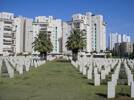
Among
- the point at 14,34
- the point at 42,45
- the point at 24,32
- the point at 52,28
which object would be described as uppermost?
the point at 52,28

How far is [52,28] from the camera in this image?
16688 cm

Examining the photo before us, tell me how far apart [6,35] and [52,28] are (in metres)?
38.1

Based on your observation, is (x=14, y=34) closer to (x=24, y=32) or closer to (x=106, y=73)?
(x=24, y=32)

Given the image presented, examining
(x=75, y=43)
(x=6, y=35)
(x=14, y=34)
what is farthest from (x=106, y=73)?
(x=14, y=34)

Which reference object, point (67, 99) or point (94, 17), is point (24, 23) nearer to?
point (94, 17)

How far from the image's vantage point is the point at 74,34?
79.6 meters

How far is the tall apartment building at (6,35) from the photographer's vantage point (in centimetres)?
13175

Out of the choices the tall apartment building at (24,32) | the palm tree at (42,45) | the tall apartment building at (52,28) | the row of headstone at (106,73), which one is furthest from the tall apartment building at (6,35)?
the row of headstone at (106,73)

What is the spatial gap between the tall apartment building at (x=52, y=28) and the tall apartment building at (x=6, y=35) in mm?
27797

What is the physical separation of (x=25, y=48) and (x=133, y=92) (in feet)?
513

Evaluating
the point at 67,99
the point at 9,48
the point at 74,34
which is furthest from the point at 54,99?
the point at 9,48

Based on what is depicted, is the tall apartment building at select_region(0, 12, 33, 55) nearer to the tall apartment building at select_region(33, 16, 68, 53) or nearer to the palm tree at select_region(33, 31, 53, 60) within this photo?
the tall apartment building at select_region(33, 16, 68, 53)

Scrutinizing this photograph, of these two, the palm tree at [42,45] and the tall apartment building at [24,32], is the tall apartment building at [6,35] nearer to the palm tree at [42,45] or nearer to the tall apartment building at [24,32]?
the tall apartment building at [24,32]

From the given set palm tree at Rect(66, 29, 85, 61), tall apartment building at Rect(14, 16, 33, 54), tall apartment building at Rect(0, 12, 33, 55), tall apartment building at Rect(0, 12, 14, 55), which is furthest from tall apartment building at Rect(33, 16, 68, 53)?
palm tree at Rect(66, 29, 85, 61)
